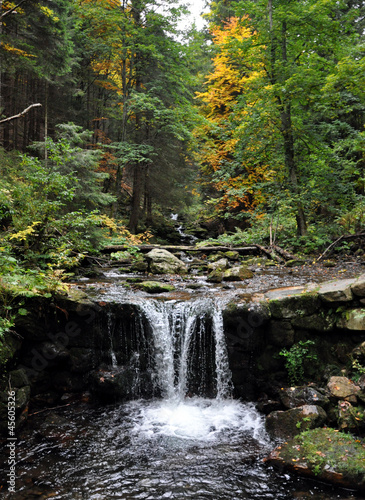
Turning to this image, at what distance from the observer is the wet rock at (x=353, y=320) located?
220 inches

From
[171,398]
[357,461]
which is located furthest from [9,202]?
[357,461]

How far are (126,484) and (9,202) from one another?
19.3 feet

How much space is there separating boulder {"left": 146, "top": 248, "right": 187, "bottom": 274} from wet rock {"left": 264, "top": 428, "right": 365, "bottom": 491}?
6.64 metres

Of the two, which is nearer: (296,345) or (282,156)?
(296,345)

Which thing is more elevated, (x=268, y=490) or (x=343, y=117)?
(x=343, y=117)

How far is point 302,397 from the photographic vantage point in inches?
215

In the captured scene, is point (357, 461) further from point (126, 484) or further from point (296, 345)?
point (126, 484)

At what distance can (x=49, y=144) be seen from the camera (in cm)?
766

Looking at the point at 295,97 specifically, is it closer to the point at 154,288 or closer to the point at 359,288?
the point at 359,288

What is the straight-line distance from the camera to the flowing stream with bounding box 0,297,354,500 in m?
4.04

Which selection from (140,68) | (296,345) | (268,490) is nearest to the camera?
(268,490)

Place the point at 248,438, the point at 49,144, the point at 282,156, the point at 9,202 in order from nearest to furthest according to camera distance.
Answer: the point at 248,438 → the point at 9,202 → the point at 49,144 → the point at 282,156

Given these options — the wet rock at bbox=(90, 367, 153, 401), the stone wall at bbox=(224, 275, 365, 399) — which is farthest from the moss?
the wet rock at bbox=(90, 367, 153, 401)

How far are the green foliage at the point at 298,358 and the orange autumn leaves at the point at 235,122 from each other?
725 cm
